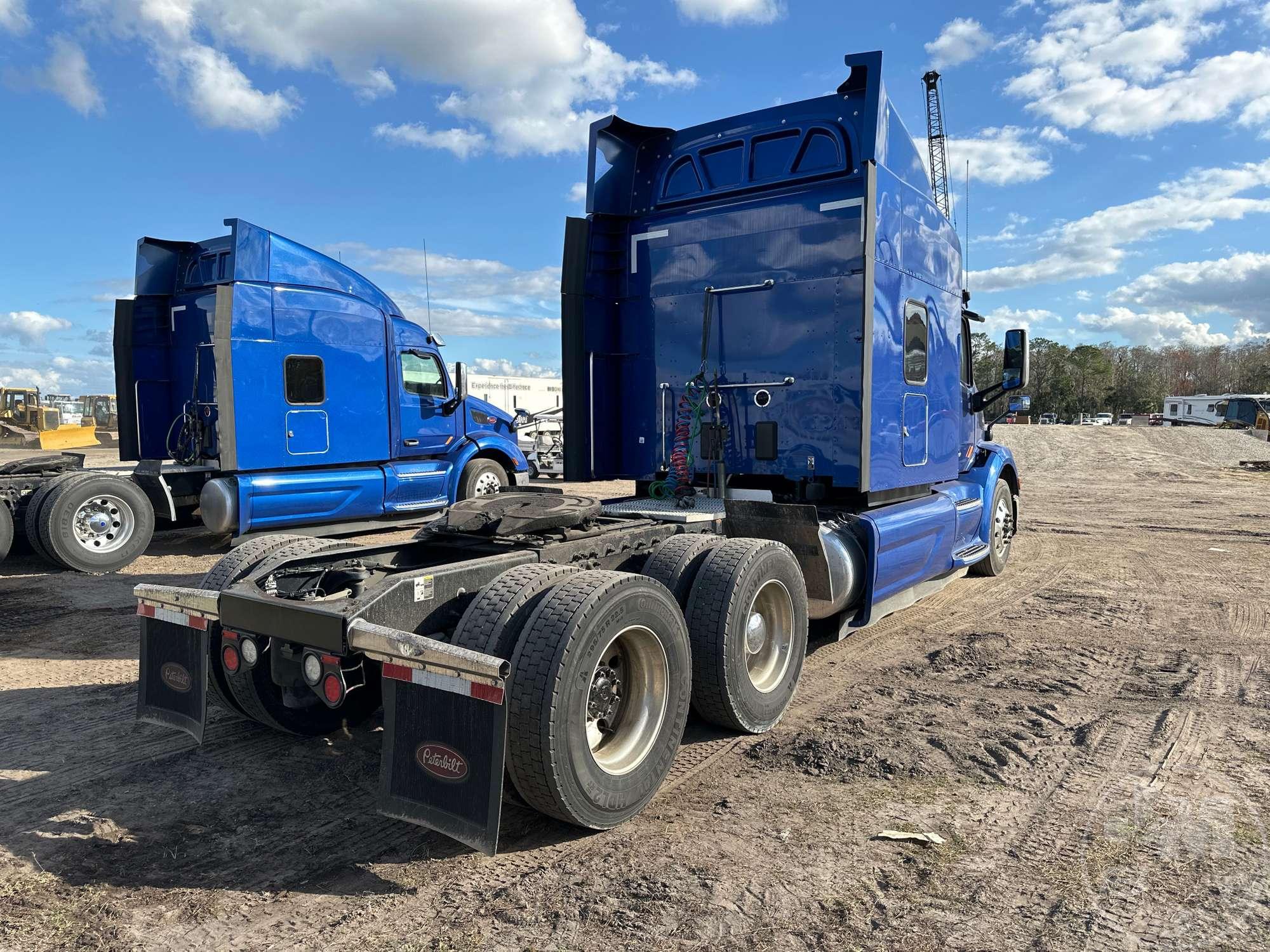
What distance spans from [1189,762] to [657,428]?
4174 millimetres

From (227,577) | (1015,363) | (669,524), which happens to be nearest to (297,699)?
(227,577)

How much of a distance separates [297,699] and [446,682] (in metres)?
1.73

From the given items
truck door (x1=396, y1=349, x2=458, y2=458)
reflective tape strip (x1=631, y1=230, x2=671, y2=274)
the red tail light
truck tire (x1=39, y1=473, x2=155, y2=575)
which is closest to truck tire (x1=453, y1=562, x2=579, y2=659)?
the red tail light

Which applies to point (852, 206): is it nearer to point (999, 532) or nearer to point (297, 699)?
point (297, 699)

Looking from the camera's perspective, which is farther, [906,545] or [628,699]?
[906,545]

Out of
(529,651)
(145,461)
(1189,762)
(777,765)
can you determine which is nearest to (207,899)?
(529,651)

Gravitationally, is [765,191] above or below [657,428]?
above

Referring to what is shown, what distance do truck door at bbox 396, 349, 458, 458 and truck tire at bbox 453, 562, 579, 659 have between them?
8.18 m

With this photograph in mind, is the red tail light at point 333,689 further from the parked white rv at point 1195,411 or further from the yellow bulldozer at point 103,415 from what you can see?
the parked white rv at point 1195,411

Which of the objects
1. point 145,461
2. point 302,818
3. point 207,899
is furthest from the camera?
point 145,461

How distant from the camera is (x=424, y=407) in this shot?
38.8 feet

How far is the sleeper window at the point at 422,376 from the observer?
1158cm

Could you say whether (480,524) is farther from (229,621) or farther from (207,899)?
(207,899)

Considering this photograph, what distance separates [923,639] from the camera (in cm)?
677
